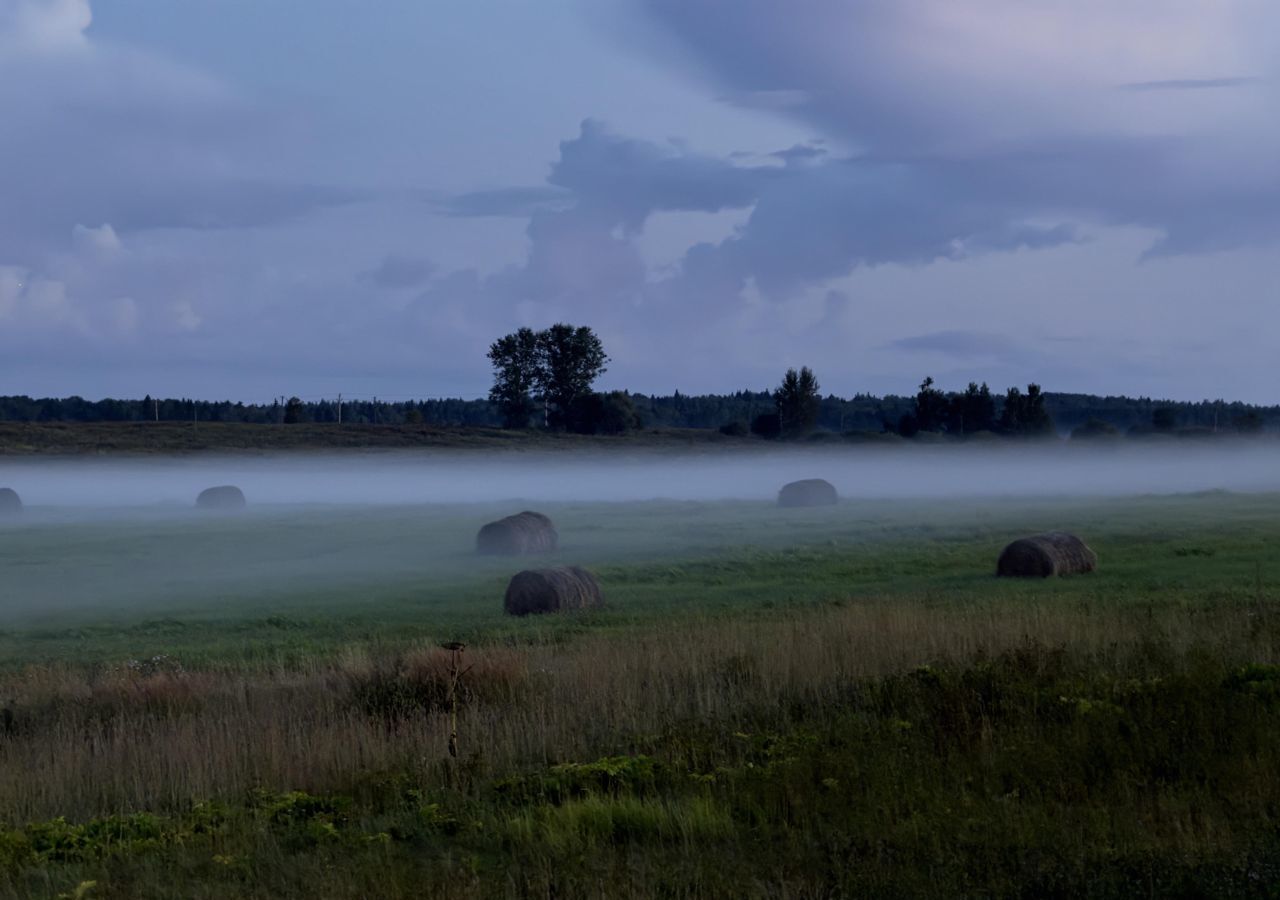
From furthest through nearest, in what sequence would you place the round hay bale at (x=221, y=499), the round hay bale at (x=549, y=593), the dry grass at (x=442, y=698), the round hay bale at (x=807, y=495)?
1. the round hay bale at (x=221, y=499)
2. the round hay bale at (x=807, y=495)
3. the round hay bale at (x=549, y=593)
4. the dry grass at (x=442, y=698)

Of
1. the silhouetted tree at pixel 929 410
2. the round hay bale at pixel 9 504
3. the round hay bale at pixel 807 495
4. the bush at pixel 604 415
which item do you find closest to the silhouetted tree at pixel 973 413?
the silhouetted tree at pixel 929 410

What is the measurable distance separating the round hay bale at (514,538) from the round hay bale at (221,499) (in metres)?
33.4

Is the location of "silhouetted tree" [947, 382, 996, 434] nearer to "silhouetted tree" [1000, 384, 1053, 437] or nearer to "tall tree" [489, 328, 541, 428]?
"silhouetted tree" [1000, 384, 1053, 437]

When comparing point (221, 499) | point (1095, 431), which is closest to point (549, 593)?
point (221, 499)

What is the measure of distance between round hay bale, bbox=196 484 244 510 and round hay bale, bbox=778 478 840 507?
103 feet

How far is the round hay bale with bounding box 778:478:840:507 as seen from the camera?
234ft

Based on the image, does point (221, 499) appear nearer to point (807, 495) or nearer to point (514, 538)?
point (807, 495)

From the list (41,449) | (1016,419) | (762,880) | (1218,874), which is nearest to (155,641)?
(762,880)

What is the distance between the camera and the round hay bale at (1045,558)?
32128mm

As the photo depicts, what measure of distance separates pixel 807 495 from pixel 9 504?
43.0 meters

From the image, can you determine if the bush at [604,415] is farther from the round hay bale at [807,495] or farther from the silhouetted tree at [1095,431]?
the round hay bale at [807,495]

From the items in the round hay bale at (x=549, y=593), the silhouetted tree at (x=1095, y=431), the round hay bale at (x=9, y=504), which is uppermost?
the silhouetted tree at (x=1095, y=431)

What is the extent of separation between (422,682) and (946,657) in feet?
21.7

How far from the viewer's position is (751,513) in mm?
65000
